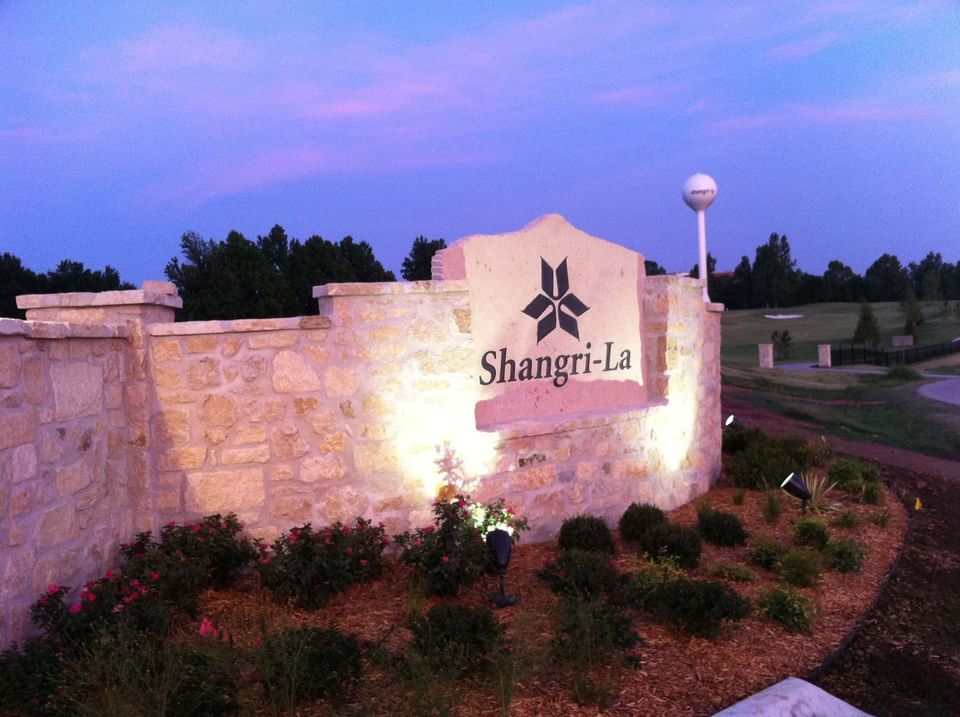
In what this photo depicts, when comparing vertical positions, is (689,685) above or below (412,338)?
below

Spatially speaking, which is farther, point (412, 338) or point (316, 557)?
point (412, 338)

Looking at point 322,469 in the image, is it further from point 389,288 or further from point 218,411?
point 389,288

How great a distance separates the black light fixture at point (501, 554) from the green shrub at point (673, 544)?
5.29 ft

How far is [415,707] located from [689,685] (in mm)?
1811

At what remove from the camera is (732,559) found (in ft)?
23.3

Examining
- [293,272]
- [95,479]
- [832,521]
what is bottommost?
[832,521]

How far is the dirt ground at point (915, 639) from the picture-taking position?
4.82 m

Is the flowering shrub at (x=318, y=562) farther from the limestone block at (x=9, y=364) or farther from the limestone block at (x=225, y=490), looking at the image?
the limestone block at (x=9, y=364)

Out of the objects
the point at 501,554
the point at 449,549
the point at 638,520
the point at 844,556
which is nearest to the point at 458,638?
the point at 501,554

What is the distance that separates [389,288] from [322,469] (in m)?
1.63

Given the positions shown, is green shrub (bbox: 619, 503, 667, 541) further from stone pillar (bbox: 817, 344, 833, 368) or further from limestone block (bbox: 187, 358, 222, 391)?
stone pillar (bbox: 817, 344, 833, 368)

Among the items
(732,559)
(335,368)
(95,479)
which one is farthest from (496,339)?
(95,479)

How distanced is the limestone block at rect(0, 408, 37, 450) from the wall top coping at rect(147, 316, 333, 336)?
149cm

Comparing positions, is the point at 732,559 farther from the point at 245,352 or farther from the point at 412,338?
the point at 245,352
